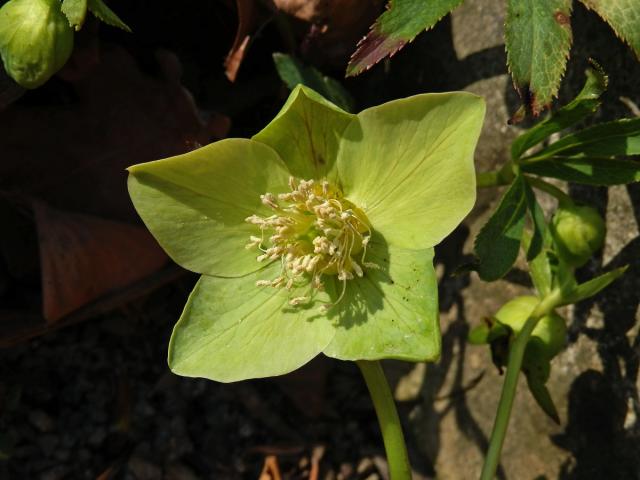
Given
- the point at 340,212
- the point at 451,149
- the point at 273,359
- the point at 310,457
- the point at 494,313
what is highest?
the point at 451,149

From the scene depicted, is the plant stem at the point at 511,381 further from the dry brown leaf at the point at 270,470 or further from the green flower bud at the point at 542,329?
the dry brown leaf at the point at 270,470

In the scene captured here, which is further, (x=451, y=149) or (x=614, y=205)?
(x=614, y=205)

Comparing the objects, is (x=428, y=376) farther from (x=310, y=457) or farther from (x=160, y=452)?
(x=160, y=452)

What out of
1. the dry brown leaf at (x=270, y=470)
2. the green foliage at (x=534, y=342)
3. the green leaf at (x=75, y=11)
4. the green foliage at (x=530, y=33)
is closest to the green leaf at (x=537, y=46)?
the green foliage at (x=530, y=33)

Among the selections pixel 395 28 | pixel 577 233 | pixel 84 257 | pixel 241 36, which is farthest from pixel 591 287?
pixel 84 257

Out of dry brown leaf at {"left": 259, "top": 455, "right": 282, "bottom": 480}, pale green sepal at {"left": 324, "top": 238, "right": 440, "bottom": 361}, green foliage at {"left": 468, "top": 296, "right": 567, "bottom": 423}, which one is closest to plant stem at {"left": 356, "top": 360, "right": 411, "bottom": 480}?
pale green sepal at {"left": 324, "top": 238, "right": 440, "bottom": 361}

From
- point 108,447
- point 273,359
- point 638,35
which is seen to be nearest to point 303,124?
point 273,359
